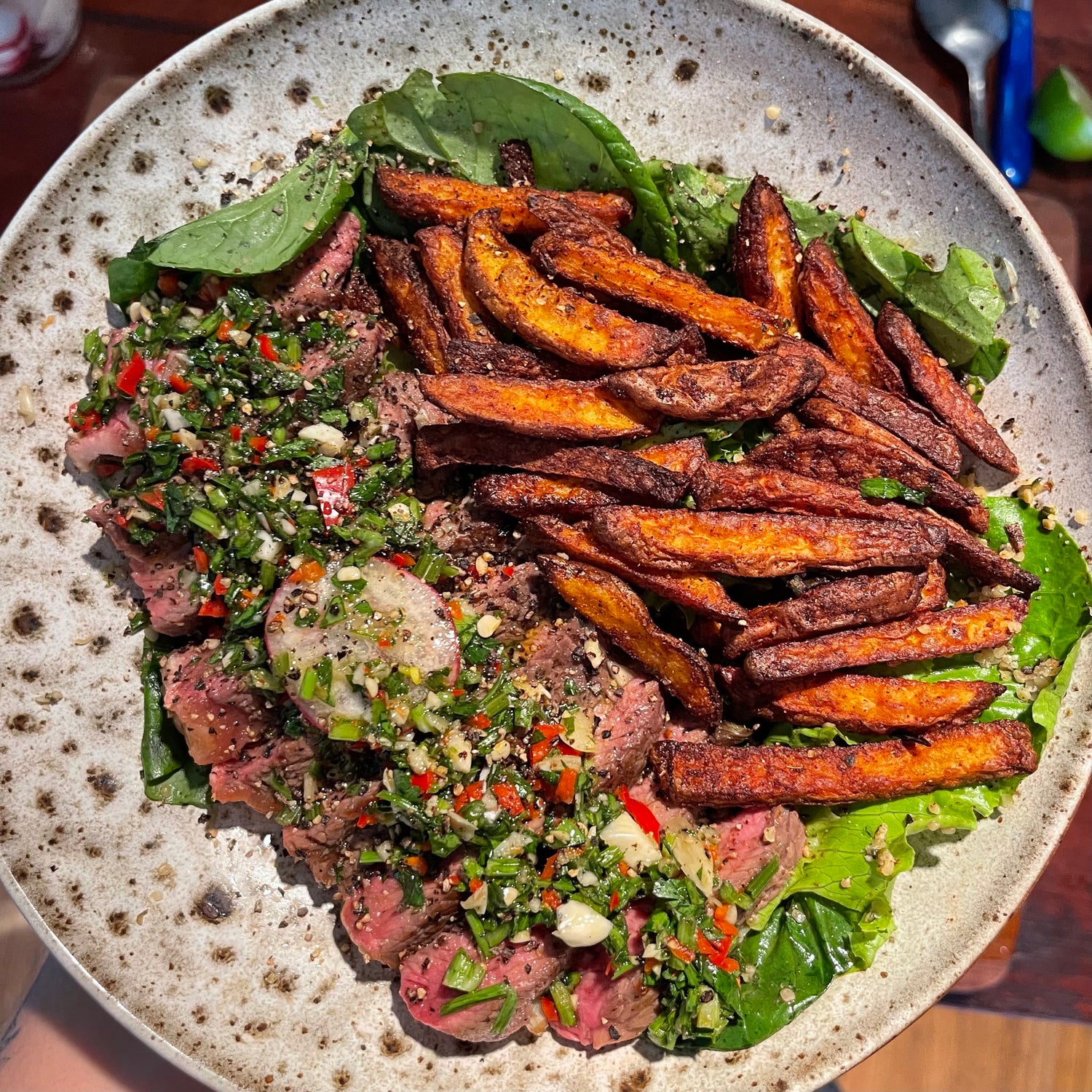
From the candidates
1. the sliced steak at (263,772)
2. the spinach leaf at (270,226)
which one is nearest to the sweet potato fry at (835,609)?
the sliced steak at (263,772)

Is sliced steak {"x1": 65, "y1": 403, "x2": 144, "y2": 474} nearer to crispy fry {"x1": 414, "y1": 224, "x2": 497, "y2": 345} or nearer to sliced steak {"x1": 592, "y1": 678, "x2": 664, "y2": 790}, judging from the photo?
crispy fry {"x1": 414, "y1": 224, "x2": 497, "y2": 345}

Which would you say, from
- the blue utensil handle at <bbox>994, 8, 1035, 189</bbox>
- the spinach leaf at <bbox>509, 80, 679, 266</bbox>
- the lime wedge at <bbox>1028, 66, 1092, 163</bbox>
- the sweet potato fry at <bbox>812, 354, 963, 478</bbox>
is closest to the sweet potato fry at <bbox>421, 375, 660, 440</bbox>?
the sweet potato fry at <bbox>812, 354, 963, 478</bbox>

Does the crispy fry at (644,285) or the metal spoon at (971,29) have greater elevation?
the metal spoon at (971,29)

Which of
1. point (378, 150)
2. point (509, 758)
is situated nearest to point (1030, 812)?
point (509, 758)

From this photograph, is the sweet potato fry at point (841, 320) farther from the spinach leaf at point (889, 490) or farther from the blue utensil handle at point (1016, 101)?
the blue utensil handle at point (1016, 101)

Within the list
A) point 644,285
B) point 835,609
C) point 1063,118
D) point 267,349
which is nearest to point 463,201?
point 644,285
